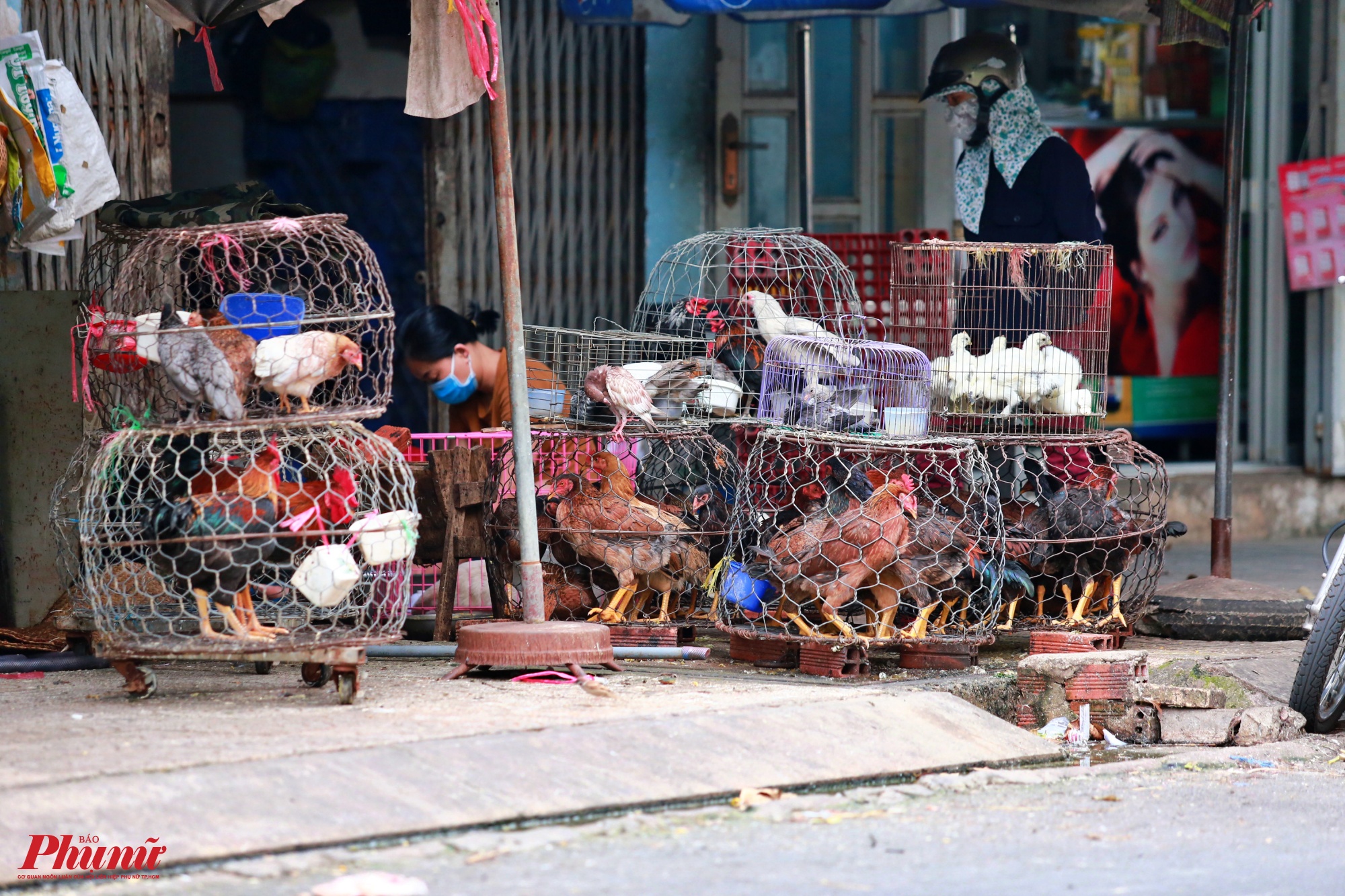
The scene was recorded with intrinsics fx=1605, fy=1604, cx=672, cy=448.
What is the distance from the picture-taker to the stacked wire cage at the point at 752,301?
234 inches

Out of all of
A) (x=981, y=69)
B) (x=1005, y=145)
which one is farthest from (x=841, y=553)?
(x=981, y=69)

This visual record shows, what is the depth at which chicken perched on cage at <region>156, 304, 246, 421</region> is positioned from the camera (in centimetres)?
441

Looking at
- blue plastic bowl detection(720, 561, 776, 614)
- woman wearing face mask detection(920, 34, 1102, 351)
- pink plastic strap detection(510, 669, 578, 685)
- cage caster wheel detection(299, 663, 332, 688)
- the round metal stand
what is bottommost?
pink plastic strap detection(510, 669, 578, 685)

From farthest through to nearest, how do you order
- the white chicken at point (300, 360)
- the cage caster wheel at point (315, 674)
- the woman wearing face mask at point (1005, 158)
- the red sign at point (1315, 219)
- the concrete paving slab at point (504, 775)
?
the red sign at point (1315, 219)
the woman wearing face mask at point (1005, 158)
the cage caster wheel at point (315, 674)
the white chicken at point (300, 360)
the concrete paving slab at point (504, 775)

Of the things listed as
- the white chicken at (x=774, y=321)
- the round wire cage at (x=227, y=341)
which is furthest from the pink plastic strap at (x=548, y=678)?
the white chicken at (x=774, y=321)

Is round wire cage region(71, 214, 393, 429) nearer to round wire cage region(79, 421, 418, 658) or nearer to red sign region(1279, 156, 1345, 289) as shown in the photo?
round wire cage region(79, 421, 418, 658)

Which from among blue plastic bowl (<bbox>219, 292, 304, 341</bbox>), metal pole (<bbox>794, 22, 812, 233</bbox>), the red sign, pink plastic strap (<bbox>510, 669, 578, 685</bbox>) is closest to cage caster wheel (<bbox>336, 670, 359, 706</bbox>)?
pink plastic strap (<bbox>510, 669, 578, 685</bbox>)

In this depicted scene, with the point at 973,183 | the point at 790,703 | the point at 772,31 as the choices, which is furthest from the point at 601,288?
the point at 790,703

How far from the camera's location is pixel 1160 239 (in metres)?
8.91

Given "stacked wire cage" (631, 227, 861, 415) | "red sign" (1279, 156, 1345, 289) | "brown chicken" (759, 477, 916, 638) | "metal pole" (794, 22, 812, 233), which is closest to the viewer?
"brown chicken" (759, 477, 916, 638)

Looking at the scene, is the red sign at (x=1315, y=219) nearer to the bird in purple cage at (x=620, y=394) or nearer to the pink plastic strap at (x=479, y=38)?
the bird in purple cage at (x=620, y=394)

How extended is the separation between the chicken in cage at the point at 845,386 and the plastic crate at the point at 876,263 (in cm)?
106

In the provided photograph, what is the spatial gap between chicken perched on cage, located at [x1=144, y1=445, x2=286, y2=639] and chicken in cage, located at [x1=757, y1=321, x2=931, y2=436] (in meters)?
1.85

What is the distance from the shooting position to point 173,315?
4.54 meters
